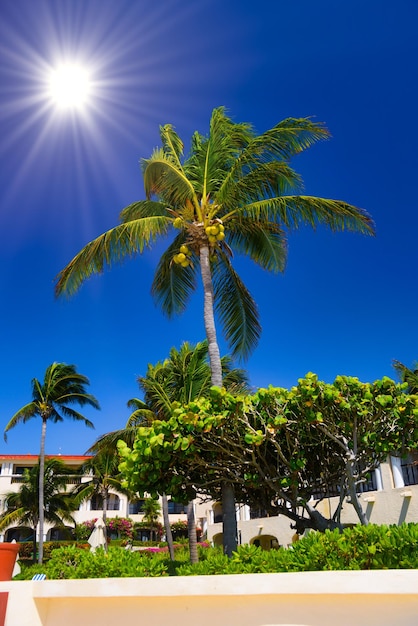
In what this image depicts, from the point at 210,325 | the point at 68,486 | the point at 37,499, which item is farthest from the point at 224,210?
the point at 68,486

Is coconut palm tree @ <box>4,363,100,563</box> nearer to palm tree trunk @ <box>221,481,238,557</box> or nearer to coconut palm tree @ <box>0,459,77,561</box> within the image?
coconut palm tree @ <box>0,459,77,561</box>

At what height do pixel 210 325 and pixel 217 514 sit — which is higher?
pixel 210 325

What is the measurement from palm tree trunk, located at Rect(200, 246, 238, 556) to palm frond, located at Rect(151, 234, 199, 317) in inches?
95.0

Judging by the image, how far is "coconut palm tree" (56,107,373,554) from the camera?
12.5 meters

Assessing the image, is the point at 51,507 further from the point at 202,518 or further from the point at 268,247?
the point at 268,247

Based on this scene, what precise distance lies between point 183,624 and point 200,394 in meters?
12.5

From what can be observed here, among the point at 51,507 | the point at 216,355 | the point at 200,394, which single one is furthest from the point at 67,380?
the point at 216,355

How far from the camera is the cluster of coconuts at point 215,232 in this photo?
12008mm

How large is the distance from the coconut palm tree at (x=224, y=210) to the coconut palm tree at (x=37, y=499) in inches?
1184

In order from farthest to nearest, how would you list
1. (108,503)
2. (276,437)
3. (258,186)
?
1. (108,503)
2. (258,186)
3. (276,437)

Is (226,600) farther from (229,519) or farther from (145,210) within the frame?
(145,210)

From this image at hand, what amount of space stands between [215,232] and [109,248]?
270 cm

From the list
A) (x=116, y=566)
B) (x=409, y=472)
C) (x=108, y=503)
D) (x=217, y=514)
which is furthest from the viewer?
(x=108, y=503)

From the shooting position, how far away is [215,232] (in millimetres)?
12078
